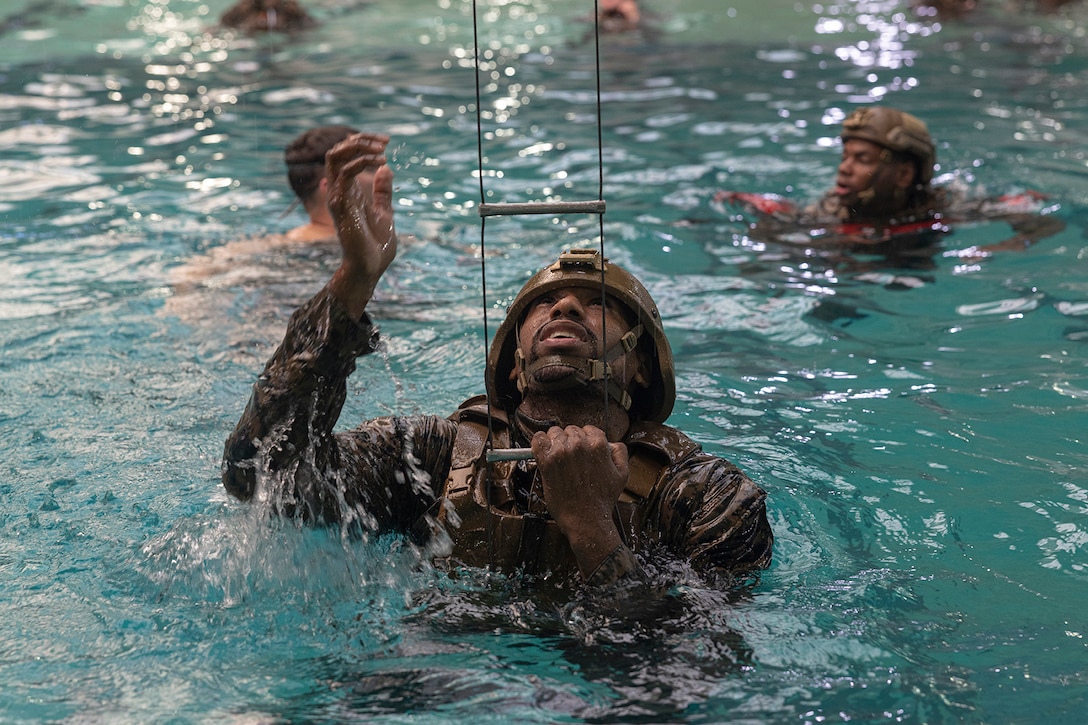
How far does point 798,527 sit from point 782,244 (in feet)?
13.5

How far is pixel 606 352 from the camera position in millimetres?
4363

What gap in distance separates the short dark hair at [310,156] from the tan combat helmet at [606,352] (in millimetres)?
4002

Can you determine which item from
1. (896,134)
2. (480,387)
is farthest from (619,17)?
(480,387)

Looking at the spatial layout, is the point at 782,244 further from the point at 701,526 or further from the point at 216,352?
the point at 701,526

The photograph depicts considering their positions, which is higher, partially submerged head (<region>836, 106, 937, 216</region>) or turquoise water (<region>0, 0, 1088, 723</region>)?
partially submerged head (<region>836, 106, 937, 216</region>)

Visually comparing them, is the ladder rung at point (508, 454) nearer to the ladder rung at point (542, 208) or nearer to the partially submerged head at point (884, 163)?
the ladder rung at point (542, 208)

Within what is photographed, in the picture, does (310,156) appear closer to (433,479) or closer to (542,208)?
(433,479)

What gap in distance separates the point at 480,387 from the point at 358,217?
9.85ft

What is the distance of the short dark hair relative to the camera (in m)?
8.25

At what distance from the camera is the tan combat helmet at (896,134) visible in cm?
902

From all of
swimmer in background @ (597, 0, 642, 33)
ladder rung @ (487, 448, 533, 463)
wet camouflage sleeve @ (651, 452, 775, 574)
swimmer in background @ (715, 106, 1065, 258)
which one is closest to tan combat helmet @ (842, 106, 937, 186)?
swimmer in background @ (715, 106, 1065, 258)

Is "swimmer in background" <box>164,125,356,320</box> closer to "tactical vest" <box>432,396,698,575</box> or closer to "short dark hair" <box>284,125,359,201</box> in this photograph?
"short dark hair" <box>284,125,359,201</box>

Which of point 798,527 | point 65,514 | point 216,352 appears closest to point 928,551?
point 798,527

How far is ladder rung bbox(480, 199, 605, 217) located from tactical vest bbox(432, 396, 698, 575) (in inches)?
35.2
